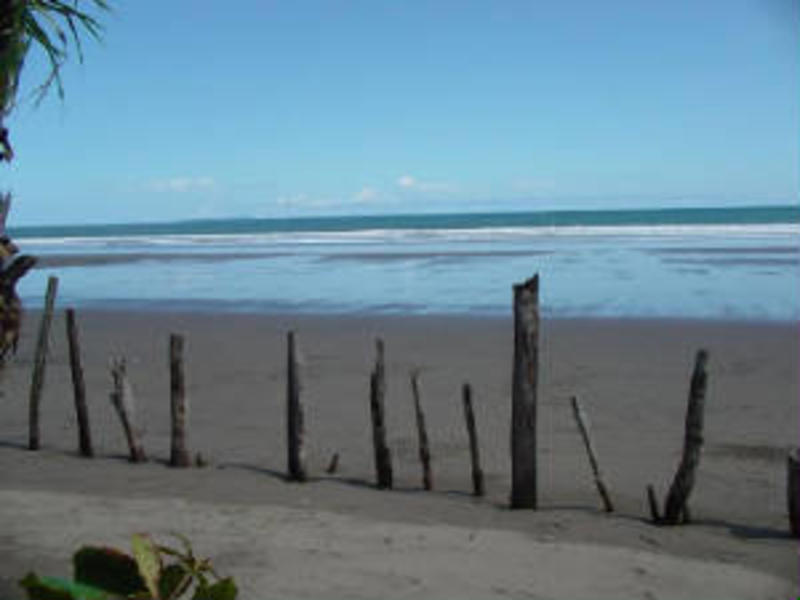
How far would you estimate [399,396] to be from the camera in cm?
1252

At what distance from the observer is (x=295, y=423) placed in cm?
855

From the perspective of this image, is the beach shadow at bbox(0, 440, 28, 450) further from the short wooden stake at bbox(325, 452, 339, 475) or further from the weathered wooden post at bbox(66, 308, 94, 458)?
the short wooden stake at bbox(325, 452, 339, 475)

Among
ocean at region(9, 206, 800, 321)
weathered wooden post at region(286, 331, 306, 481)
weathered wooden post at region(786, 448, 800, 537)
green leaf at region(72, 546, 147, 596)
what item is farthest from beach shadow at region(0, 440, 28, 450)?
ocean at region(9, 206, 800, 321)

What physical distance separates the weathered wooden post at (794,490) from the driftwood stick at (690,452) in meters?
0.70

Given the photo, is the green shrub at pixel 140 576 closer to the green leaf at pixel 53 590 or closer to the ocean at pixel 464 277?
the green leaf at pixel 53 590

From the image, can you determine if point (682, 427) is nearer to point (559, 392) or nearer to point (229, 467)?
point (559, 392)

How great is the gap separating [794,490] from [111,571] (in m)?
5.87

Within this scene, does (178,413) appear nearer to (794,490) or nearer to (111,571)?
(794,490)

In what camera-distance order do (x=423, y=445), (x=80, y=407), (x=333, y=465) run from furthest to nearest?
1. (x=80, y=407)
2. (x=333, y=465)
3. (x=423, y=445)

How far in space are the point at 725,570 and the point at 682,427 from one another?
4508 mm

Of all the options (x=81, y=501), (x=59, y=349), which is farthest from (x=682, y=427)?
(x=59, y=349)

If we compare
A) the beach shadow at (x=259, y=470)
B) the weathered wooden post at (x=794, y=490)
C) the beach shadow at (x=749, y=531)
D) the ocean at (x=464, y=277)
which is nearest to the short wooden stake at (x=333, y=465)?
the beach shadow at (x=259, y=470)

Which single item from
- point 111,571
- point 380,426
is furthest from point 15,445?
point 111,571

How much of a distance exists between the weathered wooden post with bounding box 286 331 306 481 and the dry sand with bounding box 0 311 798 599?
0.76 ft
